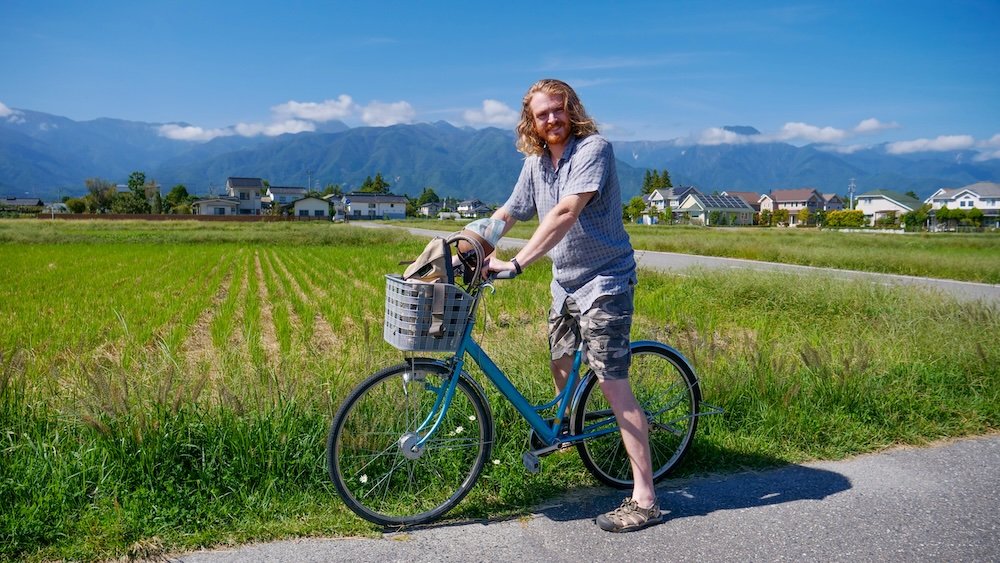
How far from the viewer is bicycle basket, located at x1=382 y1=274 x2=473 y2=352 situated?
236cm

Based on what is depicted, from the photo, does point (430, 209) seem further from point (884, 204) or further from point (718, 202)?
point (884, 204)

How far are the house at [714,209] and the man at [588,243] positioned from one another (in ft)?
315

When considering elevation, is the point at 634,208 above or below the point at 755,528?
above

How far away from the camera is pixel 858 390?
3955mm

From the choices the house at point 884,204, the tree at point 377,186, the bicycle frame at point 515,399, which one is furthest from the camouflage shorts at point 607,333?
the tree at point 377,186

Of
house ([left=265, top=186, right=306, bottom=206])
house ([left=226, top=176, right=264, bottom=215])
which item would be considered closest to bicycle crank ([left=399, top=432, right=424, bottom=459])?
house ([left=226, top=176, right=264, bottom=215])

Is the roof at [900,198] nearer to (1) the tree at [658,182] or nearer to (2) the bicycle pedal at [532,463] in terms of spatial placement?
(1) the tree at [658,182]

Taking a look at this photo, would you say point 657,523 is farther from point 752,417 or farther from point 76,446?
point 76,446

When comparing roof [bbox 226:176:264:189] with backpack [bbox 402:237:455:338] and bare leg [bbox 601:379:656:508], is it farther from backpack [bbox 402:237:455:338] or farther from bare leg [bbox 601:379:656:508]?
bare leg [bbox 601:379:656:508]

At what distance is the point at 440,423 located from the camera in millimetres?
2762

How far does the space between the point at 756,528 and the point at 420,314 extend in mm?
1634

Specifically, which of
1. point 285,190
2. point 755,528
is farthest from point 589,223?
point 285,190

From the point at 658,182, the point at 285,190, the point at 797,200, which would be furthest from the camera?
the point at 285,190

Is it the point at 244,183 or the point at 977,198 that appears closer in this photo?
the point at 977,198
